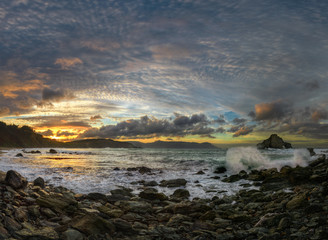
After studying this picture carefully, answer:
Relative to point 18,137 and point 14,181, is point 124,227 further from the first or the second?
point 18,137

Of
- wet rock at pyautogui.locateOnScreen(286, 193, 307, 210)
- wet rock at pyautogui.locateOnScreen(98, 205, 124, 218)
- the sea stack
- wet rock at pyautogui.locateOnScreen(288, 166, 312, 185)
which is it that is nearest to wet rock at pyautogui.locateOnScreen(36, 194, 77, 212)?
wet rock at pyautogui.locateOnScreen(98, 205, 124, 218)

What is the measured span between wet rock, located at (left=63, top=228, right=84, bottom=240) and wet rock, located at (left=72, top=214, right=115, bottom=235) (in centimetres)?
23

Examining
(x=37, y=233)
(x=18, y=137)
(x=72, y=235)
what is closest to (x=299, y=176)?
(x=72, y=235)

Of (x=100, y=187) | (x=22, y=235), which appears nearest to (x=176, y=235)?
(x=22, y=235)

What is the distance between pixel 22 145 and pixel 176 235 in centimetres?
18536

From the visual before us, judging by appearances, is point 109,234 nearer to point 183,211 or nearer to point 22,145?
point 183,211

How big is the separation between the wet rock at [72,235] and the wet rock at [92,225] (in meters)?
0.23

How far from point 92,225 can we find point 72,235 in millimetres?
718

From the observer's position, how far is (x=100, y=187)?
1359cm

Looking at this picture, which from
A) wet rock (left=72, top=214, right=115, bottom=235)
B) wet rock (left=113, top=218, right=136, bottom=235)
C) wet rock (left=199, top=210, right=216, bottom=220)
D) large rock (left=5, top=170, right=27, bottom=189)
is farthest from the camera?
large rock (left=5, top=170, right=27, bottom=189)

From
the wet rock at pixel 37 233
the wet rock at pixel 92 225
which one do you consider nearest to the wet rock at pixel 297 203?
the wet rock at pixel 92 225

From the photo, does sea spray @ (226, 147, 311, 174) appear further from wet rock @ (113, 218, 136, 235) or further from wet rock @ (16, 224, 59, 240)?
wet rock @ (16, 224, 59, 240)

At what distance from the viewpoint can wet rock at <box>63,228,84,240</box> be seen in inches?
225

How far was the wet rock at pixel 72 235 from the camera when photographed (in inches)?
225
